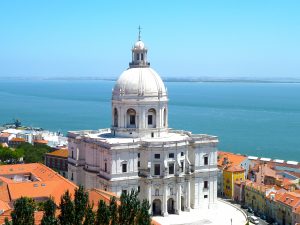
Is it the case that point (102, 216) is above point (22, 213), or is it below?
below

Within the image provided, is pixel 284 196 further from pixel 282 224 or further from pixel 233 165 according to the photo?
pixel 233 165

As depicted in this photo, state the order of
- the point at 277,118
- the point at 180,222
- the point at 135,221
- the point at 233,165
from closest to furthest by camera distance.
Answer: the point at 135,221, the point at 180,222, the point at 233,165, the point at 277,118

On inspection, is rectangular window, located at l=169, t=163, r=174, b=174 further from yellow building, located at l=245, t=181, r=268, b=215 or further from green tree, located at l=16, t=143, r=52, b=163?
green tree, located at l=16, t=143, r=52, b=163

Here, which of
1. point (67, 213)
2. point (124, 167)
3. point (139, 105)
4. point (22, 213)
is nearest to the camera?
point (22, 213)

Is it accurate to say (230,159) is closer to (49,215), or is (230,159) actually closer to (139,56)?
(139,56)

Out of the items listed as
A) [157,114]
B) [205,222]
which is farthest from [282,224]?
[157,114]

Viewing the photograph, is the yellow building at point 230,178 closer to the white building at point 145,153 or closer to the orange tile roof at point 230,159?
the orange tile roof at point 230,159

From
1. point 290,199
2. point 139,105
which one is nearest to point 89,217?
point 139,105
